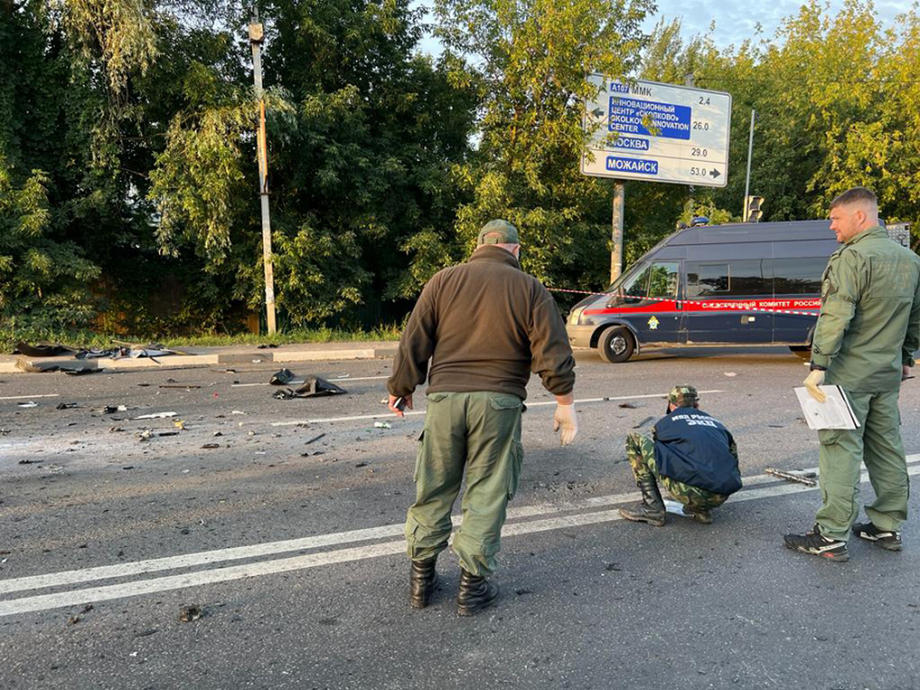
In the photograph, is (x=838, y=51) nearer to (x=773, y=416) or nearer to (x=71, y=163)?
(x=773, y=416)

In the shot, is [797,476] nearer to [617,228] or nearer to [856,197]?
[856,197]

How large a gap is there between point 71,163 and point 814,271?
15001 millimetres

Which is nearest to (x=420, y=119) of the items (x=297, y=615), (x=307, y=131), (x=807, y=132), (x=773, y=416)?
(x=307, y=131)

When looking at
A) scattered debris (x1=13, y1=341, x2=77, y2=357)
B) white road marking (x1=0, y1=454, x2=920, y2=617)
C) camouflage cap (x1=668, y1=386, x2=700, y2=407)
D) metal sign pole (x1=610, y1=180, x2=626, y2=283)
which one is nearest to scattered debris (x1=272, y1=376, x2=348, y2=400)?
white road marking (x1=0, y1=454, x2=920, y2=617)

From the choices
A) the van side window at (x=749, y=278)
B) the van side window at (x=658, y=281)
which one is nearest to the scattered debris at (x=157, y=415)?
the van side window at (x=658, y=281)

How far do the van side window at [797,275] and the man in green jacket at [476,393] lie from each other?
33.1ft

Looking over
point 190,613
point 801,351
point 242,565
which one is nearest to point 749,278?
point 801,351

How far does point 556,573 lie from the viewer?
3285mm

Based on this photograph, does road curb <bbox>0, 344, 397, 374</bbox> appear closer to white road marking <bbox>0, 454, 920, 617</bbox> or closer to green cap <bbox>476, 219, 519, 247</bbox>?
white road marking <bbox>0, 454, 920, 617</bbox>

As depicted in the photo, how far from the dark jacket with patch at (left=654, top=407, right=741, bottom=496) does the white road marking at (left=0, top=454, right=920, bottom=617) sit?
1.79 feet

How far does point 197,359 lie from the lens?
37.0 feet

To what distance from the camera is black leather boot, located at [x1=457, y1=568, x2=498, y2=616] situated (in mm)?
2887

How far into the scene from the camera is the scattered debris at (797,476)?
4645mm

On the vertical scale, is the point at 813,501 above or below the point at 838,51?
below
